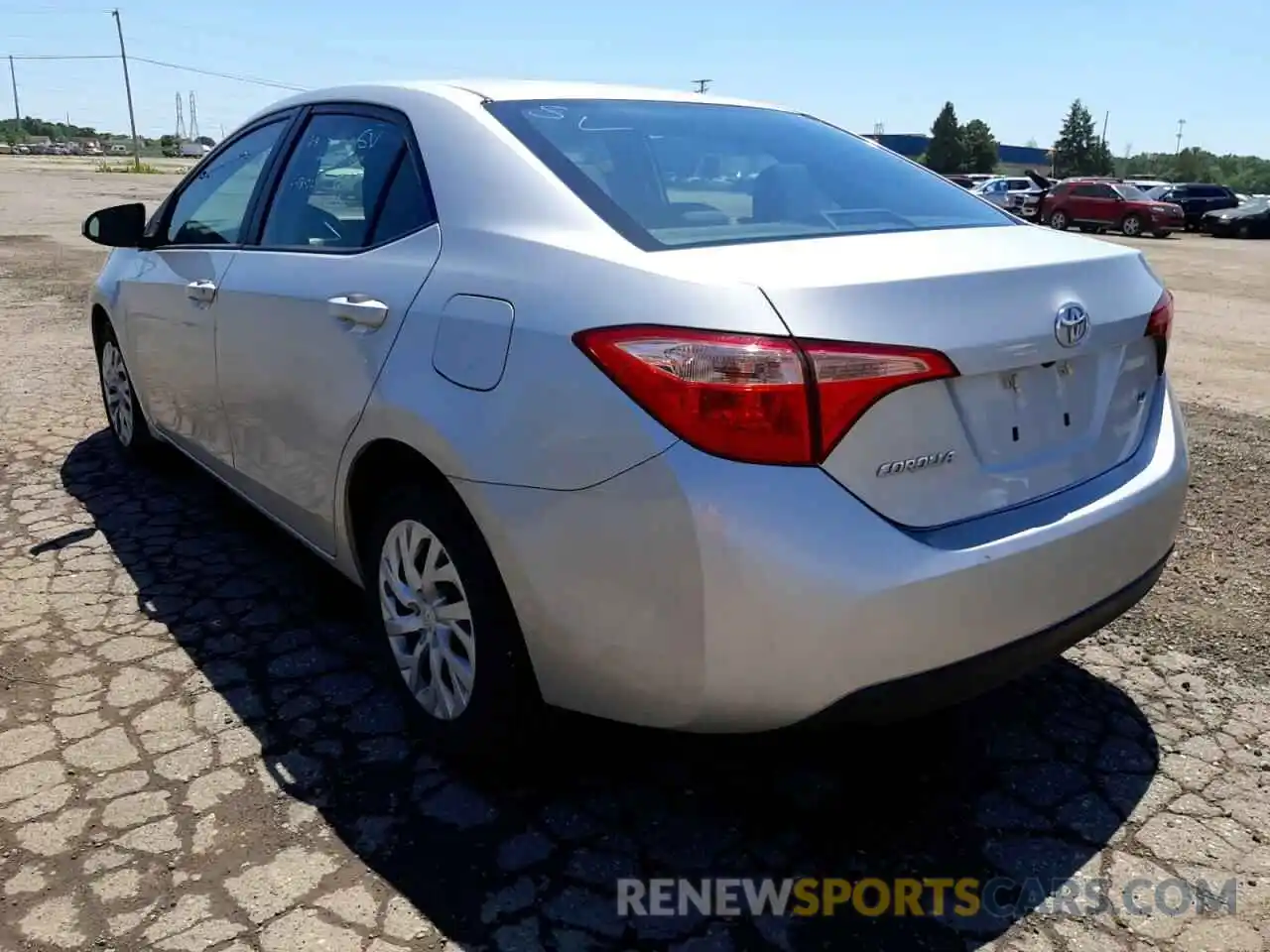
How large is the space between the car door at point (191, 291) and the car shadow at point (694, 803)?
982 millimetres

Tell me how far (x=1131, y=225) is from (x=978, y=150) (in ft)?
192

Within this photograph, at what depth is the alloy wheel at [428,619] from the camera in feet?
8.15

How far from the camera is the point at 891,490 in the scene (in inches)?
76.9

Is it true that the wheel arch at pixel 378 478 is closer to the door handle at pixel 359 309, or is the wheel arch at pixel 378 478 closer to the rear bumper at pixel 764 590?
the rear bumper at pixel 764 590

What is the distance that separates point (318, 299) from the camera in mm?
2832

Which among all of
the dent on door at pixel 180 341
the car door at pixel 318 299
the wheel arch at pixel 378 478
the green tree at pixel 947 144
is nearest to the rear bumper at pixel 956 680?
the wheel arch at pixel 378 478

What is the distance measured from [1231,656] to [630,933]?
2.26m

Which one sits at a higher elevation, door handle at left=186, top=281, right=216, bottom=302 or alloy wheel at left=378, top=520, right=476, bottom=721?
door handle at left=186, top=281, right=216, bottom=302

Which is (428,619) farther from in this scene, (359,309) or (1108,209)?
(1108,209)

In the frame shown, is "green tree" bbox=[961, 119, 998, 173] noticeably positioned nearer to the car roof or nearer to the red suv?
the red suv

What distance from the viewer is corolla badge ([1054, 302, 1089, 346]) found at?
217cm

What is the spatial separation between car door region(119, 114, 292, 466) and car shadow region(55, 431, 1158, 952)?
3.22ft

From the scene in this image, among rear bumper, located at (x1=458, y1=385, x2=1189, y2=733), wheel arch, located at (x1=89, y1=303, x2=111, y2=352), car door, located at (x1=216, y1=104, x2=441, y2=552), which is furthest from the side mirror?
rear bumper, located at (x1=458, y1=385, x2=1189, y2=733)

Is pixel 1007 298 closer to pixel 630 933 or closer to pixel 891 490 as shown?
pixel 891 490
